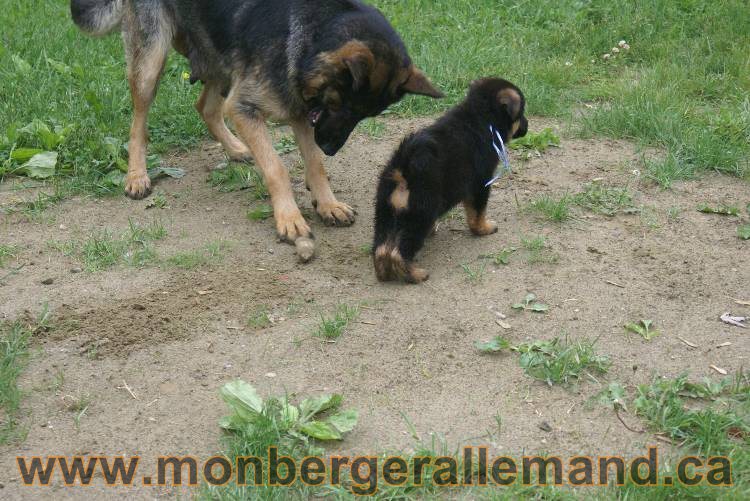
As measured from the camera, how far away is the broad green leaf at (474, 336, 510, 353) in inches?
183

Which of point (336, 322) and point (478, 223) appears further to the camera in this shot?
point (478, 223)

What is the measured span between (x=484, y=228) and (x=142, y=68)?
2959 mm

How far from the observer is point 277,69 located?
6.12 meters

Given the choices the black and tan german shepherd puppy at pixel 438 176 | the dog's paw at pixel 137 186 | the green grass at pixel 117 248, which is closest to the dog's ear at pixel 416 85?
the black and tan german shepherd puppy at pixel 438 176

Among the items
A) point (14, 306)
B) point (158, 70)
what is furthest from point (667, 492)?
point (158, 70)

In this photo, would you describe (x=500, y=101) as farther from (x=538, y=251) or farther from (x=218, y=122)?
(x=218, y=122)

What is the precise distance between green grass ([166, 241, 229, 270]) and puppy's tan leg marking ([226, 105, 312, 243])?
17.6 inches

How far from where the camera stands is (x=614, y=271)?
216 inches

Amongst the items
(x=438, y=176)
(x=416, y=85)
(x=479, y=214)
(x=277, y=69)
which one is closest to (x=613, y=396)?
(x=438, y=176)

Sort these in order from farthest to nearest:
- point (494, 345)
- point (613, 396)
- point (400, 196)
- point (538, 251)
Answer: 1. point (538, 251)
2. point (400, 196)
3. point (494, 345)
4. point (613, 396)

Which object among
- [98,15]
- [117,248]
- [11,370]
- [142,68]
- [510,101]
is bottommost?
[117,248]

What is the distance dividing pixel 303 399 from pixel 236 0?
132 inches

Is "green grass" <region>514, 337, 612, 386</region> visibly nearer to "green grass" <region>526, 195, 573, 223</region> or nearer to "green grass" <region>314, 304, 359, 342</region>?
"green grass" <region>314, 304, 359, 342</region>

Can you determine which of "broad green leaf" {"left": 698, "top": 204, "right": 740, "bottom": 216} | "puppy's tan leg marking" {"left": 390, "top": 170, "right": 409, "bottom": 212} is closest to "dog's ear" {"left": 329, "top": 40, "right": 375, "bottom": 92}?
"puppy's tan leg marking" {"left": 390, "top": 170, "right": 409, "bottom": 212}
